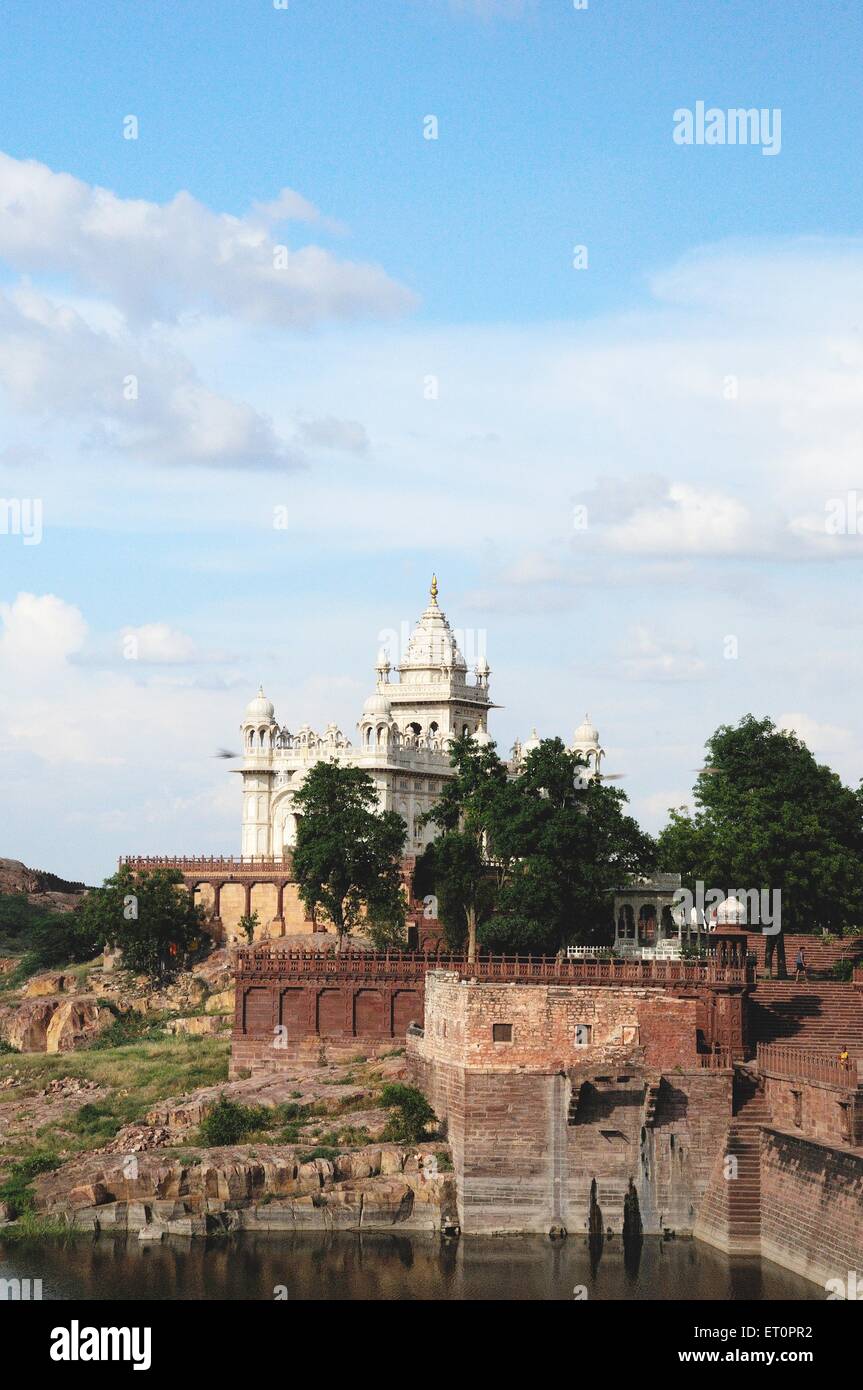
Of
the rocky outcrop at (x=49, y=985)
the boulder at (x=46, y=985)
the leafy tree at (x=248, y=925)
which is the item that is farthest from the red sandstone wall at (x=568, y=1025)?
the boulder at (x=46, y=985)

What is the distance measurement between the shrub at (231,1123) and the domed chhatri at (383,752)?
37.3m

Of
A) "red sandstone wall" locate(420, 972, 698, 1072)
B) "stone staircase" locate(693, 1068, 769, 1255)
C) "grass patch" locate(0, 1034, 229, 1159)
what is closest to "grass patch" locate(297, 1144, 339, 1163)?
"red sandstone wall" locate(420, 972, 698, 1072)

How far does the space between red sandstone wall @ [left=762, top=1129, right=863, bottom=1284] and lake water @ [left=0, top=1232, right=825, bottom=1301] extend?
0.57 m

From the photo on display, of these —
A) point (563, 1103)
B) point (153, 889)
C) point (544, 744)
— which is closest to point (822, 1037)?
point (563, 1103)

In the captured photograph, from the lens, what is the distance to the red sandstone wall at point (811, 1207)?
47.9 m

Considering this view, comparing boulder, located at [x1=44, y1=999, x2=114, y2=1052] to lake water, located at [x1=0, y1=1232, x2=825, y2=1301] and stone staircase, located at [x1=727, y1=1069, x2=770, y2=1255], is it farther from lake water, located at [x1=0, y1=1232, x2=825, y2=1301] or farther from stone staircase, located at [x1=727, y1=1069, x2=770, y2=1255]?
stone staircase, located at [x1=727, y1=1069, x2=770, y2=1255]

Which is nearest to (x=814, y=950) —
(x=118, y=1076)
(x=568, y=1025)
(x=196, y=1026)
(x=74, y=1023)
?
(x=568, y=1025)

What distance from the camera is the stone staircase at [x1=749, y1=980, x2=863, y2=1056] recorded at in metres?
59.5

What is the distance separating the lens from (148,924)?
8931cm

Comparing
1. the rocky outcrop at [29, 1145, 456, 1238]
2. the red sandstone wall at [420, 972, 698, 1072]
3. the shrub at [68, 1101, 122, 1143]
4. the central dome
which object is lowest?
the rocky outcrop at [29, 1145, 456, 1238]

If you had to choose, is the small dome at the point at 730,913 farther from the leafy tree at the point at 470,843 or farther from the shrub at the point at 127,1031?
the shrub at the point at 127,1031

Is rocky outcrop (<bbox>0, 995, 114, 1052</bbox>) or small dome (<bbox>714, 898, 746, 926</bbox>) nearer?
small dome (<bbox>714, 898, 746, 926</bbox>)
